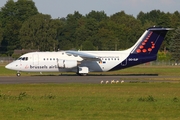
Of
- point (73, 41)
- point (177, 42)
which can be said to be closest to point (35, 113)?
point (177, 42)

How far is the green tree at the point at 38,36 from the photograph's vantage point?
13538cm

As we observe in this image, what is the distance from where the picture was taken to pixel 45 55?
5809 centimetres

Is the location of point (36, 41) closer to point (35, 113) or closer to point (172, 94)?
point (172, 94)

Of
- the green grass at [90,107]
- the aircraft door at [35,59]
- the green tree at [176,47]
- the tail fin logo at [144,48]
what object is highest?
the green tree at [176,47]

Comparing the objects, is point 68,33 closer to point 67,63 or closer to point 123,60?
point 123,60

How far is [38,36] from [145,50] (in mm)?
79837

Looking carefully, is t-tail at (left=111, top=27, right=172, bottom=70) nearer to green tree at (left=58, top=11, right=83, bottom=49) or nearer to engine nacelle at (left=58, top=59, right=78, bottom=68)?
engine nacelle at (left=58, top=59, right=78, bottom=68)

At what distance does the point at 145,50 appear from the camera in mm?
58656

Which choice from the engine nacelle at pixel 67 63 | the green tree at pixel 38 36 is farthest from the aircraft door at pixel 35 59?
the green tree at pixel 38 36

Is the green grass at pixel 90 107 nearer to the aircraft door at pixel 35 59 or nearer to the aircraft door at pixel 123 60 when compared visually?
the aircraft door at pixel 35 59

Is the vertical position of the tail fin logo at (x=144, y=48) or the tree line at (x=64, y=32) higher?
the tree line at (x=64, y=32)

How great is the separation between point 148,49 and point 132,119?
38.1m

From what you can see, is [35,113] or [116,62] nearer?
[35,113]

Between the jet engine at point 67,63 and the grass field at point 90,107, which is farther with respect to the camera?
the jet engine at point 67,63
